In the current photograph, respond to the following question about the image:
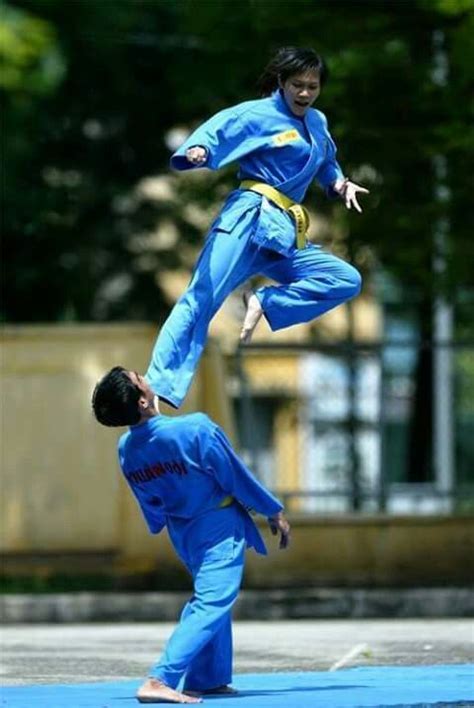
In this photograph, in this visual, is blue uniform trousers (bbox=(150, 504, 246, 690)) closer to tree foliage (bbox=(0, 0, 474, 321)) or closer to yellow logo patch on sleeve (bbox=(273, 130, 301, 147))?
yellow logo patch on sleeve (bbox=(273, 130, 301, 147))

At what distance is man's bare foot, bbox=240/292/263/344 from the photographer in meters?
10.3

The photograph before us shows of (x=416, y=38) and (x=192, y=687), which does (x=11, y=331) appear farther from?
(x=192, y=687)

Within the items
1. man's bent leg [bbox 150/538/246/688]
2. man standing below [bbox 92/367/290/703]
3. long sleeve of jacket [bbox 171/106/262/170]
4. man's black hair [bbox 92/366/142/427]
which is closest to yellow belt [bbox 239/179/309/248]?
long sleeve of jacket [bbox 171/106/262/170]

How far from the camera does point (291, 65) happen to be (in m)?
10.3

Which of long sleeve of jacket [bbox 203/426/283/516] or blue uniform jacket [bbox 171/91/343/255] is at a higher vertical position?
blue uniform jacket [bbox 171/91/343/255]

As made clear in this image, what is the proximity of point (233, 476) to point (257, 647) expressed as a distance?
4.09 metres

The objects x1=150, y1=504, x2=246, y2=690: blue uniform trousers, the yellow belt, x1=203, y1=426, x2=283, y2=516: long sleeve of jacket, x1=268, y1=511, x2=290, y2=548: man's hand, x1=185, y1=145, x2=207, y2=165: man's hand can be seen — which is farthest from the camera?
the yellow belt

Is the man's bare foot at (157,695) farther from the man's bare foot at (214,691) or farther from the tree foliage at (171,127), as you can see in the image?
the tree foliage at (171,127)

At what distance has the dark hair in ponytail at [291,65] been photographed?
33.7ft

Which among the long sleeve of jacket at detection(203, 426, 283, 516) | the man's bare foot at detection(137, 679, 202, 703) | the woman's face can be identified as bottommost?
the man's bare foot at detection(137, 679, 202, 703)

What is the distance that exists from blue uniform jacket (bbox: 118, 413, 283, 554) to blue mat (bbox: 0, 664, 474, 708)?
77 cm

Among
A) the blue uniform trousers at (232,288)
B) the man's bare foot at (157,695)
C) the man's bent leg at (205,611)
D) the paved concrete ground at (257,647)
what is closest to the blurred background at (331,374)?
the paved concrete ground at (257,647)

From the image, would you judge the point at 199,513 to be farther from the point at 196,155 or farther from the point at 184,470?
the point at 196,155

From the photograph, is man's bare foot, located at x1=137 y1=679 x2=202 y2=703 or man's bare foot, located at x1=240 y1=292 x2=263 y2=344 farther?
man's bare foot, located at x1=240 y1=292 x2=263 y2=344
